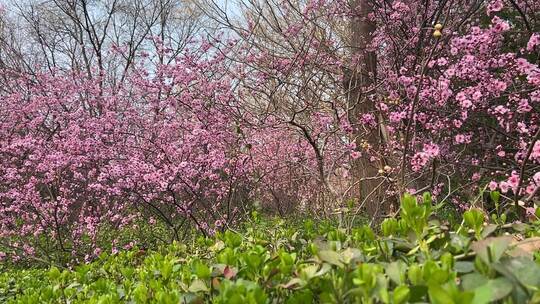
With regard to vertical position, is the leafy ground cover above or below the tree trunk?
below

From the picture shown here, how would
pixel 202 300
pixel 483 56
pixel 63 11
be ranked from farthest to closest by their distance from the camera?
pixel 63 11 → pixel 483 56 → pixel 202 300

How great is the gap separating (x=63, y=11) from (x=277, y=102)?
35.7 feet

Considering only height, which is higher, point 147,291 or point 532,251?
point 532,251

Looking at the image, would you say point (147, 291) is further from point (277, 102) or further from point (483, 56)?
point (277, 102)

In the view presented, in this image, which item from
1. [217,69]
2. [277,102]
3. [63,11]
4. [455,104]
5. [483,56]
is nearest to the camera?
[483,56]

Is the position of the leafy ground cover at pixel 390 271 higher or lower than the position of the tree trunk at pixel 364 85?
lower

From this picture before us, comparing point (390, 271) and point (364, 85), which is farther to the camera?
point (364, 85)

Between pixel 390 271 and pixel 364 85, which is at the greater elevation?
pixel 364 85

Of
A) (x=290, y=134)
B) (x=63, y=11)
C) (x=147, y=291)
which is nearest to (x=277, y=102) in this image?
(x=290, y=134)

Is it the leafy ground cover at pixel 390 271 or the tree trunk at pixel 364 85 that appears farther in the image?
the tree trunk at pixel 364 85

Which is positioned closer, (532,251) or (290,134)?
(532,251)

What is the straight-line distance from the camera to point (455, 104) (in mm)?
4742

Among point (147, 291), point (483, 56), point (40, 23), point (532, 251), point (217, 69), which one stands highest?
point (40, 23)

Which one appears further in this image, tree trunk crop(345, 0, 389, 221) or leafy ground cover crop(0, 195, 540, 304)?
tree trunk crop(345, 0, 389, 221)
